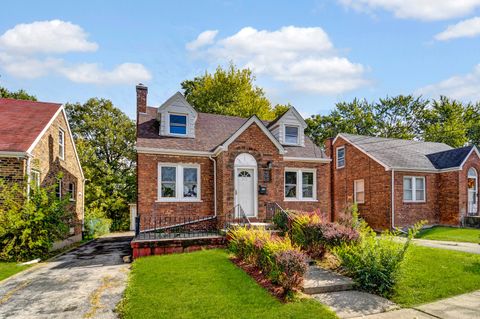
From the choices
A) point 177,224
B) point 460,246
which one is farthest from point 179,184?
point 460,246

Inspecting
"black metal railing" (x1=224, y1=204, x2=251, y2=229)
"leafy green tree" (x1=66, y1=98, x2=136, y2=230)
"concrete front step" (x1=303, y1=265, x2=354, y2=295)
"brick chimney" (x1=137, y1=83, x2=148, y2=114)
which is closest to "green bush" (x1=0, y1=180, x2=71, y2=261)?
"brick chimney" (x1=137, y1=83, x2=148, y2=114)

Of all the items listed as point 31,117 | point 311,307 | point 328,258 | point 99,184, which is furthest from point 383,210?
point 99,184

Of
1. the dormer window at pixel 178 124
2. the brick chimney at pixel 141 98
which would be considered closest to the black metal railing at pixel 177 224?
the dormer window at pixel 178 124

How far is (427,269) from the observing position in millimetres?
8109

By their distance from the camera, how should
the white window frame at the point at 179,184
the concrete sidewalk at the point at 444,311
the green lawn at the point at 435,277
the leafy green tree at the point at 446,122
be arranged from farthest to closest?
the leafy green tree at the point at 446,122
the white window frame at the point at 179,184
the green lawn at the point at 435,277
the concrete sidewalk at the point at 444,311

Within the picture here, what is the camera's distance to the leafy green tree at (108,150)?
28.4 m

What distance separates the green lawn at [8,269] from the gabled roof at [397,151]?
18.3 m

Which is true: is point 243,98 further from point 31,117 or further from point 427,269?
point 427,269

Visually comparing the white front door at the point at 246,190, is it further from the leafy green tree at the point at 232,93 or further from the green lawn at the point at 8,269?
the leafy green tree at the point at 232,93

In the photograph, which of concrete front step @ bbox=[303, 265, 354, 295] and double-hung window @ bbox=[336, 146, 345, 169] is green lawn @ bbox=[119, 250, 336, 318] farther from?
double-hung window @ bbox=[336, 146, 345, 169]

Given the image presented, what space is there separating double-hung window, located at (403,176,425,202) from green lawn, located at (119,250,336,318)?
14.7 m

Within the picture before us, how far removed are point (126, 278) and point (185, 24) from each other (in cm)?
802

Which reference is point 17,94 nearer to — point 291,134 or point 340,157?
point 291,134

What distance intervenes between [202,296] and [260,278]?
1.61m
